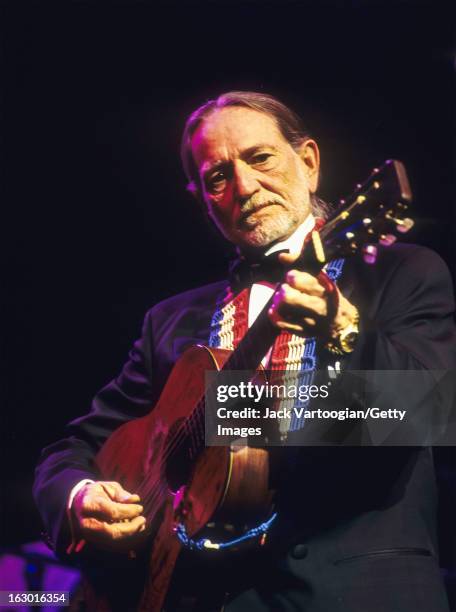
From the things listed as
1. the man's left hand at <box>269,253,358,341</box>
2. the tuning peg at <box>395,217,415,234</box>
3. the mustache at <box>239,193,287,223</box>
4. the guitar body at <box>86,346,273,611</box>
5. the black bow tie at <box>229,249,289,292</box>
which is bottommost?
the guitar body at <box>86,346,273,611</box>

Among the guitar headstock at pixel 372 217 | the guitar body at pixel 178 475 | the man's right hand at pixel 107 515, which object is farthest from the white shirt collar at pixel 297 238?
the man's right hand at pixel 107 515

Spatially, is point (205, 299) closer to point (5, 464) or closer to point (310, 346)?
point (310, 346)

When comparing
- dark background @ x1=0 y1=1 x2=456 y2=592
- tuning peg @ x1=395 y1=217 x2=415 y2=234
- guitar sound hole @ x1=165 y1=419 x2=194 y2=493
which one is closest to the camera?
tuning peg @ x1=395 y1=217 x2=415 y2=234

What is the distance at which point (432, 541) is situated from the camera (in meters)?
1.55

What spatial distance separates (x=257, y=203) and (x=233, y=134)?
0.81 feet

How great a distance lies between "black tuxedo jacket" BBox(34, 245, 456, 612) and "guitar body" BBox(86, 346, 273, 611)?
120 mm

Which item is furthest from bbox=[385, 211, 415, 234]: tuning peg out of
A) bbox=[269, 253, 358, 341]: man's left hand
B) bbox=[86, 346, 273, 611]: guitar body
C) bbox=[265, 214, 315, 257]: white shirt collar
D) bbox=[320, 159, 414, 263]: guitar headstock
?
bbox=[265, 214, 315, 257]: white shirt collar

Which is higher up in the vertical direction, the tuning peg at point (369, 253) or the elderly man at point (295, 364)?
the tuning peg at point (369, 253)

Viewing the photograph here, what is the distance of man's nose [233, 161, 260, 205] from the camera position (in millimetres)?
1911

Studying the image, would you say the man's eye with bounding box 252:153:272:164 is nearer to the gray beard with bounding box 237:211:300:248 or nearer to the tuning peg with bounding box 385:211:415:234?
the gray beard with bounding box 237:211:300:248

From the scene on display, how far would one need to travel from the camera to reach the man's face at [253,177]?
190 centimetres

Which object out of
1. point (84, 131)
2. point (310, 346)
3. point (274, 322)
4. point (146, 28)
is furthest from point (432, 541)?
point (146, 28)

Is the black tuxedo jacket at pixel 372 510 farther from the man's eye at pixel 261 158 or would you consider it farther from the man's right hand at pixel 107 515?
the man's eye at pixel 261 158

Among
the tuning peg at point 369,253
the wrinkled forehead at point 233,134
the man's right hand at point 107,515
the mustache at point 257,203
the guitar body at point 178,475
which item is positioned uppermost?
the wrinkled forehead at point 233,134
